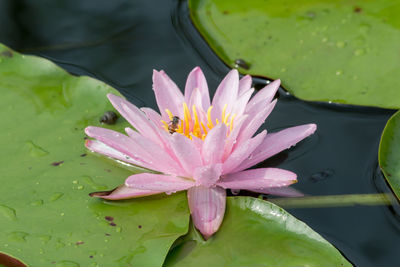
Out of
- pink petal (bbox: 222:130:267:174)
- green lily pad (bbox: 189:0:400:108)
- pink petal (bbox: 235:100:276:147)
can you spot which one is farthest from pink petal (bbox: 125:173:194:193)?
green lily pad (bbox: 189:0:400:108)

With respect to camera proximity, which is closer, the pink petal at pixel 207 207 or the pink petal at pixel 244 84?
the pink petal at pixel 207 207

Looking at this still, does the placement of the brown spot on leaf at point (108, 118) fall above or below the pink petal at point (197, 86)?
below

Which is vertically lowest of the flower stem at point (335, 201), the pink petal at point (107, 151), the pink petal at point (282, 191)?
the flower stem at point (335, 201)

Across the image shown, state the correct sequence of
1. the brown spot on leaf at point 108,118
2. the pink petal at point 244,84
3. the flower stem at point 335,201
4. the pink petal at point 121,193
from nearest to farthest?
the pink petal at point 121,193
the flower stem at point 335,201
the pink petal at point 244,84
the brown spot on leaf at point 108,118

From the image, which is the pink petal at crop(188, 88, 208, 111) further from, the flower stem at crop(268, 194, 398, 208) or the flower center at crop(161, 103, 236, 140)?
the flower stem at crop(268, 194, 398, 208)

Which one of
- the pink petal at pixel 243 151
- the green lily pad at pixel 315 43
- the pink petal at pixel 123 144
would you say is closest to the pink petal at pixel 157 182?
the pink petal at pixel 123 144

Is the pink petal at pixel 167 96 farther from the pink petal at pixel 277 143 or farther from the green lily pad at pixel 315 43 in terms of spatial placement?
the green lily pad at pixel 315 43

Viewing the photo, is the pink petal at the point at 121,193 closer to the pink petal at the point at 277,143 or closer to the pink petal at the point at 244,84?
the pink petal at the point at 277,143

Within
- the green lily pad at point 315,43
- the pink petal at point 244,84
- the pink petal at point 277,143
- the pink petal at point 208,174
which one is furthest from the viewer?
the green lily pad at point 315,43
